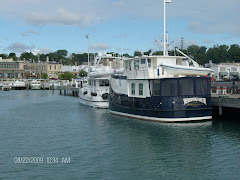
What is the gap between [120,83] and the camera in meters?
29.0

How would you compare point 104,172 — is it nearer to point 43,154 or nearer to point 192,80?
point 43,154

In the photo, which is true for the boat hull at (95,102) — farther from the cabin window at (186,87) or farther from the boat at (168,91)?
the cabin window at (186,87)

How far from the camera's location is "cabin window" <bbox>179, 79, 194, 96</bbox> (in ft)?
75.9

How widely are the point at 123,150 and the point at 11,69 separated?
395ft

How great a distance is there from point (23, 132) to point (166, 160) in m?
13.2

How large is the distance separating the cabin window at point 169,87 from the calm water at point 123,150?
8.66ft

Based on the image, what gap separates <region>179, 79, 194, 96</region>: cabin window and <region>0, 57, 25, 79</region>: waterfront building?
4596 inches

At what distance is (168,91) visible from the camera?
23234mm

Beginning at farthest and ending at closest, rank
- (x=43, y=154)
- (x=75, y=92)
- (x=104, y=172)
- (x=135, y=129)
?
(x=75, y=92) < (x=135, y=129) < (x=43, y=154) < (x=104, y=172)

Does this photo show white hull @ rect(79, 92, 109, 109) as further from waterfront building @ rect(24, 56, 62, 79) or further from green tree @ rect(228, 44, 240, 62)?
waterfront building @ rect(24, 56, 62, 79)

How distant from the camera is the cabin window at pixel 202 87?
77.0 feet

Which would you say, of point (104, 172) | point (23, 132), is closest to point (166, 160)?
point (104, 172)

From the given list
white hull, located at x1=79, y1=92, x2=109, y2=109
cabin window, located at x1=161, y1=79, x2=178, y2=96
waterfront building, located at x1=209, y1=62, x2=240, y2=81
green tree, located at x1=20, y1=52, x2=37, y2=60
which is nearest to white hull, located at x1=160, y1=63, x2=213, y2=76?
cabin window, located at x1=161, y1=79, x2=178, y2=96
